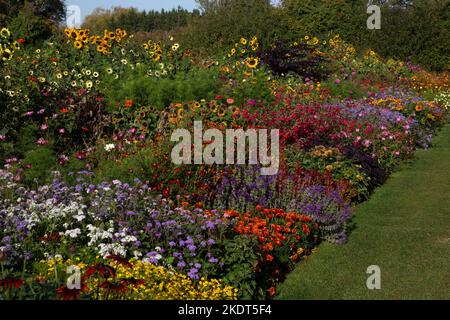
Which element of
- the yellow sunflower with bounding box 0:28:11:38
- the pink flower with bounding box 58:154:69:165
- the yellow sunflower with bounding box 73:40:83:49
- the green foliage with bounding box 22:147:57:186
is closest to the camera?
the green foliage with bounding box 22:147:57:186

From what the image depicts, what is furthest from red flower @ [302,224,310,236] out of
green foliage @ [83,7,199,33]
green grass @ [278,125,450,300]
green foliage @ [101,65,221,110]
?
green foliage @ [83,7,199,33]

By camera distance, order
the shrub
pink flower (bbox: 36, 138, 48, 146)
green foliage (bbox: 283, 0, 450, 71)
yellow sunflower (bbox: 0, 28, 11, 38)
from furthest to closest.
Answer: green foliage (bbox: 283, 0, 450, 71) < the shrub < yellow sunflower (bbox: 0, 28, 11, 38) < pink flower (bbox: 36, 138, 48, 146)

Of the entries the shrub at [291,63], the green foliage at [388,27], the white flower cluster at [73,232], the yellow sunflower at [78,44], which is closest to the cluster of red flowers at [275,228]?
the white flower cluster at [73,232]

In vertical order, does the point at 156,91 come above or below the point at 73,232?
above

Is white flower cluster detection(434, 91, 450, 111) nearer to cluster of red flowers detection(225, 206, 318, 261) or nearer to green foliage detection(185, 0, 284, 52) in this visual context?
green foliage detection(185, 0, 284, 52)

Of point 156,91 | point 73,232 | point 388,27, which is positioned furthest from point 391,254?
point 388,27

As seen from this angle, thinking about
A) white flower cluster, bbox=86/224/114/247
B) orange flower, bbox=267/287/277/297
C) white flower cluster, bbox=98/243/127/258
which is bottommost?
orange flower, bbox=267/287/277/297

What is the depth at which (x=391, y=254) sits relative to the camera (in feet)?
21.6

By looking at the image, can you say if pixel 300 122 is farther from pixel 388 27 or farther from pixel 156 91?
pixel 388 27

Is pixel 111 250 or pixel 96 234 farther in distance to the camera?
pixel 96 234

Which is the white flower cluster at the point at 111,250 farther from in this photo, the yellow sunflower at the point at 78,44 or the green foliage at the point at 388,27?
the green foliage at the point at 388,27

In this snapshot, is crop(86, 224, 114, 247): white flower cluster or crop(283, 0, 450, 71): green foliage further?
crop(283, 0, 450, 71): green foliage

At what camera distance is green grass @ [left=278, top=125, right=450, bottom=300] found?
5.67 meters

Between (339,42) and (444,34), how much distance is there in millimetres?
4366
